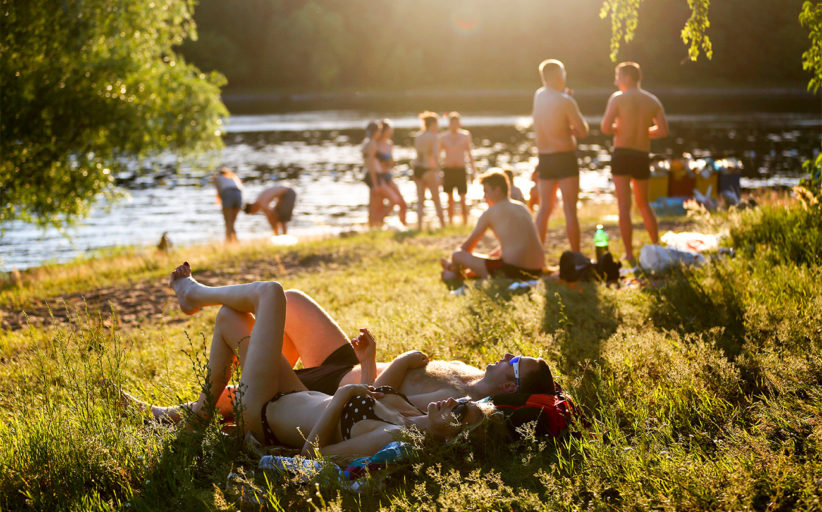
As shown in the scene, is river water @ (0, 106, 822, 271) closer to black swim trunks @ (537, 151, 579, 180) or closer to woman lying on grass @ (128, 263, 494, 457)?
black swim trunks @ (537, 151, 579, 180)

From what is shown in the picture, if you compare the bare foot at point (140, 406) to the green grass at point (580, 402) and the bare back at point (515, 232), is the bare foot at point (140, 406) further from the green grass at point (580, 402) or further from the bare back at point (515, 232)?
the bare back at point (515, 232)

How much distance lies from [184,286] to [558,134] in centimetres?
558

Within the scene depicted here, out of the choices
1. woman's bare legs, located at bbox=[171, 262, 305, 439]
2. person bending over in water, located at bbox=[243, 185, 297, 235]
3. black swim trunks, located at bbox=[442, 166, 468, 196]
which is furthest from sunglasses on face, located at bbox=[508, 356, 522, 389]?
person bending over in water, located at bbox=[243, 185, 297, 235]

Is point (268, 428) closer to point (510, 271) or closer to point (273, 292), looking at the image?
point (273, 292)

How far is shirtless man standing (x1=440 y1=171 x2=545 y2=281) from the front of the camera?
7.81 metres

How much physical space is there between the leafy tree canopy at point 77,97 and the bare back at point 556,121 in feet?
32.2

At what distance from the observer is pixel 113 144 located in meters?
16.3

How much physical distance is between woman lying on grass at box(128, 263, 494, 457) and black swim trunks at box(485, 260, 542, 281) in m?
4.06

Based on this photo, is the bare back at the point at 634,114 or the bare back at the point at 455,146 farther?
the bare back at the point at 455,146

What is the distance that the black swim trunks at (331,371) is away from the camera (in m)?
4.12

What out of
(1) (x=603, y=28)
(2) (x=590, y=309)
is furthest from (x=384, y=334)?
(1) (x=603, y=28)

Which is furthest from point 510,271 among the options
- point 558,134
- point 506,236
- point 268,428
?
point 268,428

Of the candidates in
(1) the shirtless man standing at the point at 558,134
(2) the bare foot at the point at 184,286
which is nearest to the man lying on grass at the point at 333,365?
(2) the bare foot at the point at 184,286

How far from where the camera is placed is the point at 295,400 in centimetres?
374
